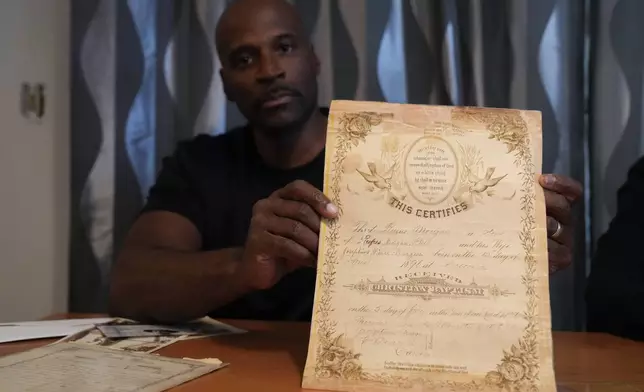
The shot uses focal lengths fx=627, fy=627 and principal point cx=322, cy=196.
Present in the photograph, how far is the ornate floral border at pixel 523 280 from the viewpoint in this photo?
2.07 feet

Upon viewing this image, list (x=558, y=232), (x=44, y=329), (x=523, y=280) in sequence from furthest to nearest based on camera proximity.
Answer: (x=44, y=329)
(x=558, y=232)
(x=523, y=280)

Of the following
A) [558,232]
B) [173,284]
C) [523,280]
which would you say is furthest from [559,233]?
[173,284]

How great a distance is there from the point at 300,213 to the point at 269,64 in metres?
0.59

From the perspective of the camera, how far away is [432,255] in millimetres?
671

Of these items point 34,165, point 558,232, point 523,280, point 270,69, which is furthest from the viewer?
point 34,165

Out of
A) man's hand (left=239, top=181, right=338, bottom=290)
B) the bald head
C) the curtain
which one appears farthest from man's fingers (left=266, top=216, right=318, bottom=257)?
the curtain

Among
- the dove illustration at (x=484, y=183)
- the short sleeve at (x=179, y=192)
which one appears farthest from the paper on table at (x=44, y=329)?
the dove illustration at (x=484, y=183)

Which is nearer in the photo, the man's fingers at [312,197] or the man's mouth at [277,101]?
the man's fingers at [312,197]

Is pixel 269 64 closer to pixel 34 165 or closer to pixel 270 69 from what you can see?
pixel 270 69

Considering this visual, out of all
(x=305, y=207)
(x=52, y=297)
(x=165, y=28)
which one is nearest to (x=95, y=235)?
(x=52, y=297)

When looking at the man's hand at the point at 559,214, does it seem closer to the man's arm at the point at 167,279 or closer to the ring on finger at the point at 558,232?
the ring on finger at the point at 558,232

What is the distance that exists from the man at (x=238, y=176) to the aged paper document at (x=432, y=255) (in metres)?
0.33

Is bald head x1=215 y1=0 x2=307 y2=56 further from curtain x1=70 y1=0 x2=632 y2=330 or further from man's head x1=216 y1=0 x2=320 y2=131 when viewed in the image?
curtain x1=70 y1=0 x2=632 y2=330

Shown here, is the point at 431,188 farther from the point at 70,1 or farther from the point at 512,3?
the point at 70,1
